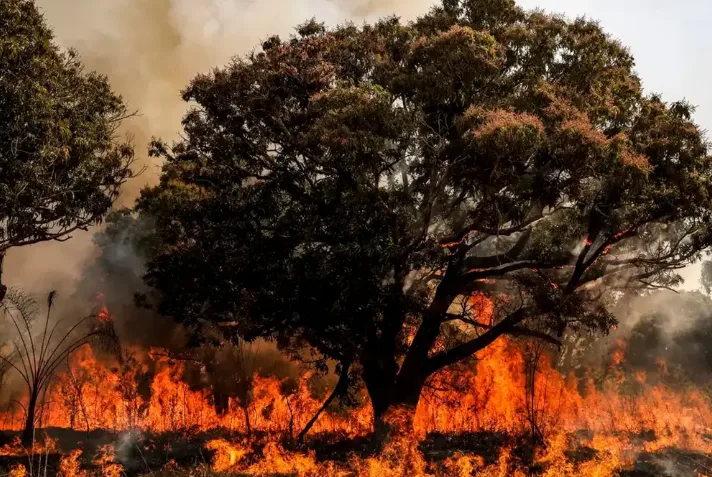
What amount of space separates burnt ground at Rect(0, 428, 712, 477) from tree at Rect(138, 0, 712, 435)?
2.37m

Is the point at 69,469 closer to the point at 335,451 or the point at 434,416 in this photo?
the point at 335,451

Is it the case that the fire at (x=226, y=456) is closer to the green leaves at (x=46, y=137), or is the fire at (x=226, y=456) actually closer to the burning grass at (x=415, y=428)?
the burning grass at (x=415, y=428)

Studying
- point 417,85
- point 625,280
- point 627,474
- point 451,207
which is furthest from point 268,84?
point 627,474

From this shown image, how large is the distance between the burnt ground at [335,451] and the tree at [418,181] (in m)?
2.37

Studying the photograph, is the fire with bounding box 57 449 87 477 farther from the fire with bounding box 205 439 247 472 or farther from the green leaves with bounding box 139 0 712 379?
the green leaves with bounding box 139 0 712 379

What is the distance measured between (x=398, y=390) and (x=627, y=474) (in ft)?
20.9

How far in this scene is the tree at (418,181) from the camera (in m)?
13.0

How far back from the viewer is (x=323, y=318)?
15.4 m

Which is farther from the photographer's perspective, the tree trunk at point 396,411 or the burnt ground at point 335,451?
the tree trunk at point 396,411

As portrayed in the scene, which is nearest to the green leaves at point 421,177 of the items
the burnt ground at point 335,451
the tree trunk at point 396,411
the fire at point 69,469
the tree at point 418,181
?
the tree at point 418,181

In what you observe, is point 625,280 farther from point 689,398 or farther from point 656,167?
point 689,398

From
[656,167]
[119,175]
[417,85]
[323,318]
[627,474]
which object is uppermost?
[417,85]

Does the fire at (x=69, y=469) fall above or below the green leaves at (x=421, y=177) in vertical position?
below

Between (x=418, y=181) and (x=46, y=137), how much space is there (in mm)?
9417
